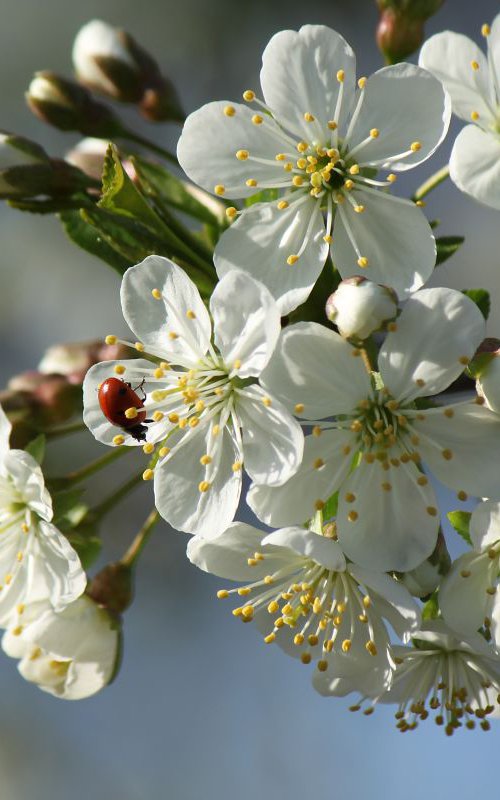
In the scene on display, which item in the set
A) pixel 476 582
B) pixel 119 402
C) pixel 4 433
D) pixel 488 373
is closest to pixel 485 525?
pixel 476 582

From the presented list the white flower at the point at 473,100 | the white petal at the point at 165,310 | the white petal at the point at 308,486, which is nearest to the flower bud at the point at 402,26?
the white flower at the point at 473,100

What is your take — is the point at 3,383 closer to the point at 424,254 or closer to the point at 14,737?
the point at 14,737

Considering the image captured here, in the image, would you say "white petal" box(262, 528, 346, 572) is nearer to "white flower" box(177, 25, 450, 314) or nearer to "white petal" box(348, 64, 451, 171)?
"white flower" box(177, 25, 450, 314)

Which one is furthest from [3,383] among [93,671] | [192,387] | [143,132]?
[192,387]

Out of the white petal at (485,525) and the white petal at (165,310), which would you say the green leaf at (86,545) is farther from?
the white petal at (485,525)

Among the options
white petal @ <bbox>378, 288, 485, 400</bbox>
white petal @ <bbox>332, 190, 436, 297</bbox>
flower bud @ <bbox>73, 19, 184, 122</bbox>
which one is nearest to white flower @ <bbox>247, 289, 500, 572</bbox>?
white petal @ <bbox>378, 288, 485, 400</bbox>

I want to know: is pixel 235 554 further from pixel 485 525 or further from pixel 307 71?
pixel 307 71
